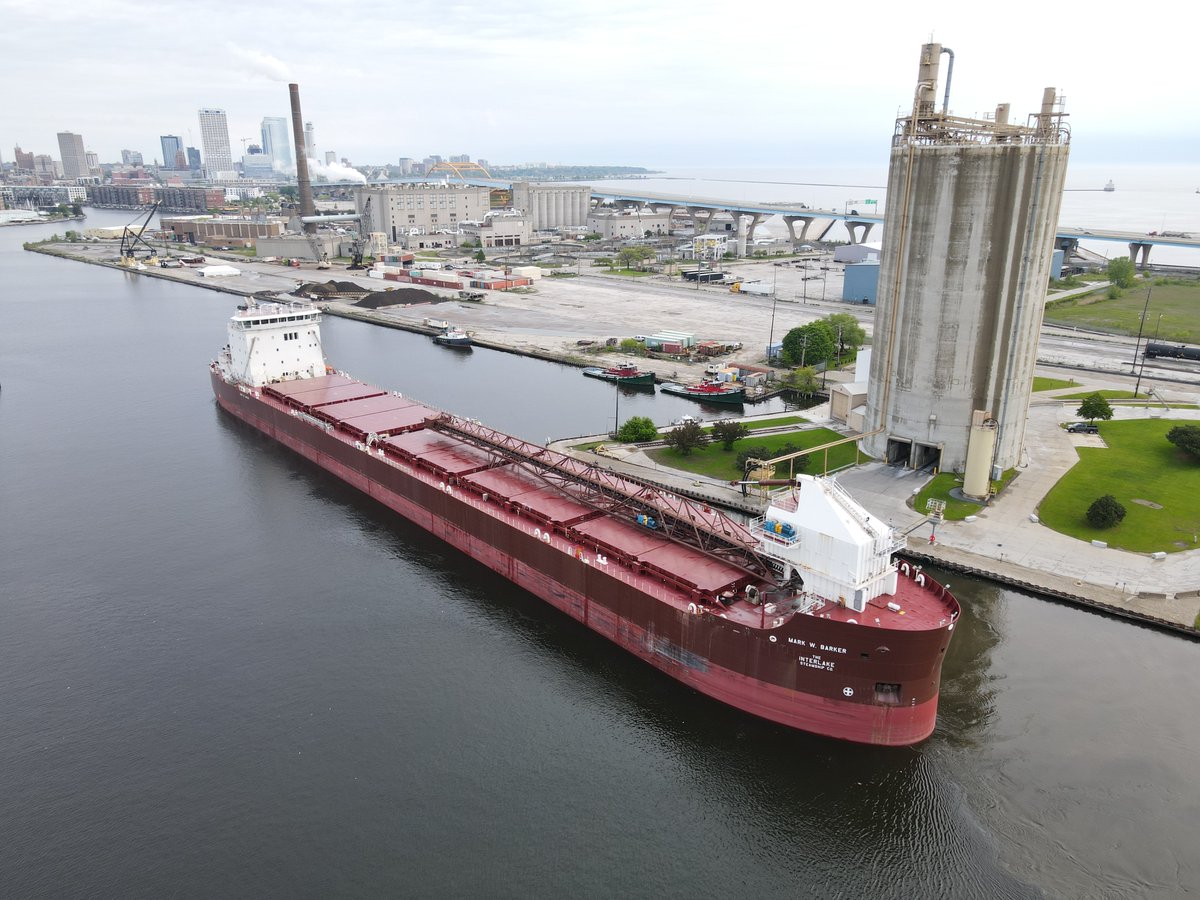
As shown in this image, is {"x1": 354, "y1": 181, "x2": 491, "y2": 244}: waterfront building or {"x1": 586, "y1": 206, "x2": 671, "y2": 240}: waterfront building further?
{"x1": 586, "y1": 206, "x2": 671, "y2": 240}: waterfront building

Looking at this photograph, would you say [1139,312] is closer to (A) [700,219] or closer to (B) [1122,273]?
(B) [1122,273]

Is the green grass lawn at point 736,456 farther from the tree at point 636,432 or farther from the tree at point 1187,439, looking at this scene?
the tree at point 1187,439

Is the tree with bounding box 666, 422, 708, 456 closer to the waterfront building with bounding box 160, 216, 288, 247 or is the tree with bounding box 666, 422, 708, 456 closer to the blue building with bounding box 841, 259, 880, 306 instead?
the blue building with bounding box 841, 259, 880, 306

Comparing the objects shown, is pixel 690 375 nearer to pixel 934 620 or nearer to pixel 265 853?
pixel 934 620

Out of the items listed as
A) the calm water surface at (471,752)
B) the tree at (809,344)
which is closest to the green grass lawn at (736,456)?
the calm water surface at (471,752)

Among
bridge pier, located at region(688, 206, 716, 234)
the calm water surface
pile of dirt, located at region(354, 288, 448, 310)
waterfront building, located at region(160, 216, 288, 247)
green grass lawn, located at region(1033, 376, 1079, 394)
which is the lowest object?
the calm water surface

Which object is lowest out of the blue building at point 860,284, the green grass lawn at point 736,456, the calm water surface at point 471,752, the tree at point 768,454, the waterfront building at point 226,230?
the calm water surface at point 471,752

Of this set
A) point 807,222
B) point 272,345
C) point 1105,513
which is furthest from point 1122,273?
point 272,345

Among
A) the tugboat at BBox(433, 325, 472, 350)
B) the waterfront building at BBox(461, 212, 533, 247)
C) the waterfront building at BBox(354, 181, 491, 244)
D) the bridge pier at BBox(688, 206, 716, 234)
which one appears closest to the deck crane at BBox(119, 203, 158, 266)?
the waterfront building at BBox(354, 181, 491, 244)
